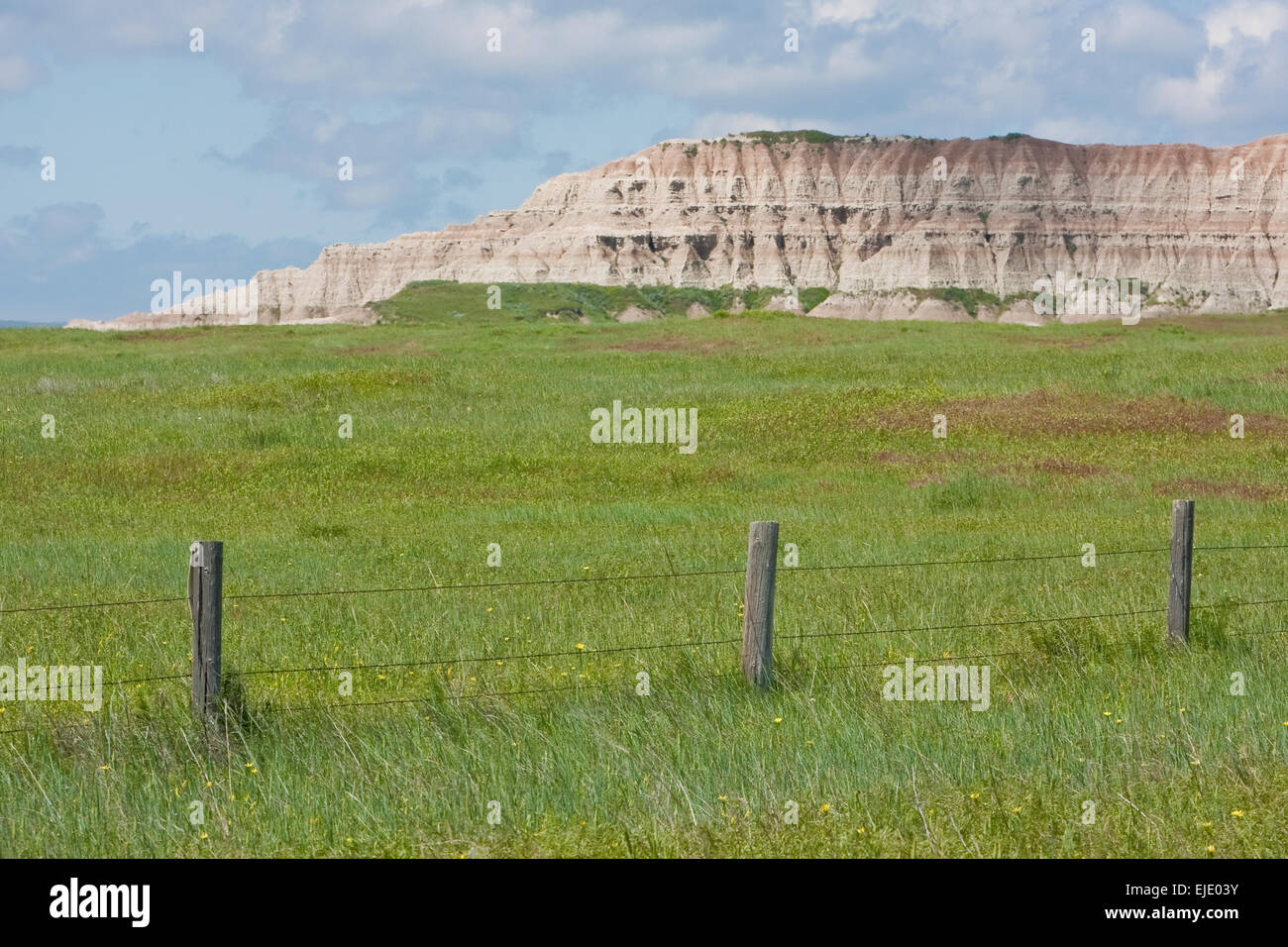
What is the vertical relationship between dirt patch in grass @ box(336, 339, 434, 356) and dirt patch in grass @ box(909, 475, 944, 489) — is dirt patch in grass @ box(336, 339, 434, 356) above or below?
above

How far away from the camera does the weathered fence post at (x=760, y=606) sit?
30.8 ft

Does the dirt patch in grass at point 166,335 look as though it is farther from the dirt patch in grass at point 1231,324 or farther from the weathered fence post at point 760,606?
the weathered fence post at point 760,606

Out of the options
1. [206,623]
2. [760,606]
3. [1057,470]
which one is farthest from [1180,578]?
[1057,470]

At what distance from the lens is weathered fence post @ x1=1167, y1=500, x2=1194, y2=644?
36.4 feet

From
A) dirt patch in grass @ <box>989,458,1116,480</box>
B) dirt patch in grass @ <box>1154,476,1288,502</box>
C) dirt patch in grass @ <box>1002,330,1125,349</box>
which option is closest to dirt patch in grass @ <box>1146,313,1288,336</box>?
dirt patch in grass @ <box>1002,330,1125,349</box>

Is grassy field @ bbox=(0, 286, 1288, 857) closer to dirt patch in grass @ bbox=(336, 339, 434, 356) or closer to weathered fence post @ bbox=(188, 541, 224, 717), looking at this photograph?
weathered fence post @ bbox=(188, 541, 224, 717)

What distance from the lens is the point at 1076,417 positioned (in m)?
33.7

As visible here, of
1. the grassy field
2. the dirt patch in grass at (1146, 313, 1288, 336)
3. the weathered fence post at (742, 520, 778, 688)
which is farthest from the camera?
the dirt patch in grass at (1146, 313, 1288, 336)

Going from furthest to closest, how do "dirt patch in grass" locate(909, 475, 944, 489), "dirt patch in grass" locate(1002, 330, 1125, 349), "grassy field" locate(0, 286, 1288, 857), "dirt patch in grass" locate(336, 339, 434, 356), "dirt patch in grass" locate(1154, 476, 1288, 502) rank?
1. "dirt patch in grass" locate(336, 339, 434, 356)
2. "dirt patch in grass" locate(1002, 330, 1125, 349)
3. "dirt patch in grass" locate(909, 475, 944, 489)
4. "dirt patch in grass" locate(1154, 476, 1288, 502)
5. "grassy field" locate(0, 286, 1288, 857)

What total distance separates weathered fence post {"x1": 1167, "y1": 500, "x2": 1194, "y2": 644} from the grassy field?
300 millimetres

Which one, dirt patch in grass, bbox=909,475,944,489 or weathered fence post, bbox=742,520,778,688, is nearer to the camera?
weathered fence post, bbox=742,520,778,688

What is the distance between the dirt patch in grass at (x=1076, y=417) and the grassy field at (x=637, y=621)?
18 centimetres

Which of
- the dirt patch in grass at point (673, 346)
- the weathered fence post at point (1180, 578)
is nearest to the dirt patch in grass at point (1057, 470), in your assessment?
the weathered fence post at point (1180, 578)
